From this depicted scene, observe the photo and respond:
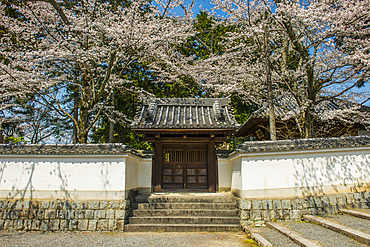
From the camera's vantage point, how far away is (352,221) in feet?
17.1

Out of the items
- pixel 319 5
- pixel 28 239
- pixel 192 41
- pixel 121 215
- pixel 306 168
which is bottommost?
pixel 28 239

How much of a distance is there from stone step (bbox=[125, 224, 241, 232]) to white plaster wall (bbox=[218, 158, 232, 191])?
7.88ft

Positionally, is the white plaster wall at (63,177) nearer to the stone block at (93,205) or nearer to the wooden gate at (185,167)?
the stone block at (93,205)

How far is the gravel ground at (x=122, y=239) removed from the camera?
534 cm

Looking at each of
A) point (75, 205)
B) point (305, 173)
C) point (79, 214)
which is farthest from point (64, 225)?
point (305, 173)

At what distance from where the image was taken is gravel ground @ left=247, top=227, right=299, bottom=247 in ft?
15.1

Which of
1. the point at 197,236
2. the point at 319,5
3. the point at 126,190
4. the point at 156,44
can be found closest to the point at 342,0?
the point at 319,5

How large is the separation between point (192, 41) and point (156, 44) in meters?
10.3

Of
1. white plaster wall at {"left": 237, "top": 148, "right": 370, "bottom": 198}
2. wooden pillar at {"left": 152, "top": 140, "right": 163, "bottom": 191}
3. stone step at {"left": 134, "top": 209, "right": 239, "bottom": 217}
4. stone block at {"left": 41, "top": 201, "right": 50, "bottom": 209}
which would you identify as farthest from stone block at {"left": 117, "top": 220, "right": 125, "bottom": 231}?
white plaster wall at {"left": 237, "top": 148, "right": 370, "bottom": 198}

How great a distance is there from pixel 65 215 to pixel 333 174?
7754mm

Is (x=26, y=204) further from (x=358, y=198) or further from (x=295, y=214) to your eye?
(x=358, y=198)

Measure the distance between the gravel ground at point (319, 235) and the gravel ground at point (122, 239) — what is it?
114cm

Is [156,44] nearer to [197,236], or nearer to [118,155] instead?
[118,155]

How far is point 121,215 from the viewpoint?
6.52m
